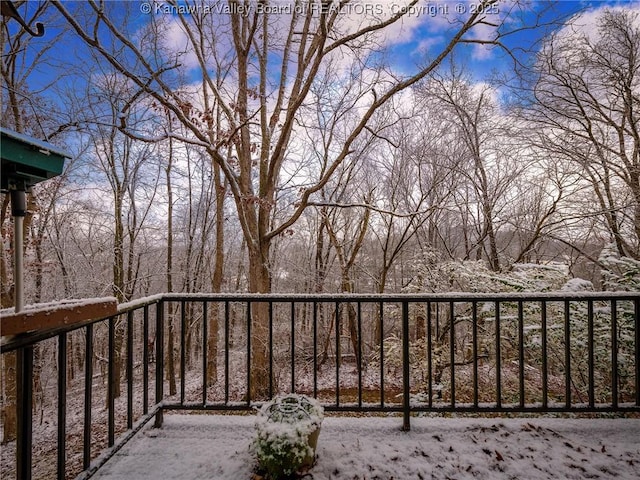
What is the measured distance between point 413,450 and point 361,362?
0.68m

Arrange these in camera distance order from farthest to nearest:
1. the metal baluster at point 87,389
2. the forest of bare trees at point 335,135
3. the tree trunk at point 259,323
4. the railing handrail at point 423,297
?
the tree trunk at point 259,323, the forest of bare trees at point 335,135, the railing handrail at point 423,297, the metal baluster at point 87,389

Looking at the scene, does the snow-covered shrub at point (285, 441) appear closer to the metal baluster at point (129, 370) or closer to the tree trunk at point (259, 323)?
the metal baluster at point (129, 370)

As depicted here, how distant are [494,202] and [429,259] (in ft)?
7.14

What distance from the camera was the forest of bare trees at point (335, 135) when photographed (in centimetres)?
565

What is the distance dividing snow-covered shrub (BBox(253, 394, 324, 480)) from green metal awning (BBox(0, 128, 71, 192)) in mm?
1584

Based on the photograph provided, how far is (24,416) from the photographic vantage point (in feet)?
4.09

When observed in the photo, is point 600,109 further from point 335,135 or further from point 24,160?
point 24,160

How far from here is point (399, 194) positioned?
30.5 ft

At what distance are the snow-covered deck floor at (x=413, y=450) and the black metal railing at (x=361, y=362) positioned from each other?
0.11 metres

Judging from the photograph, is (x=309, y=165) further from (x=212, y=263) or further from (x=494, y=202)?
(x=212, y=263)

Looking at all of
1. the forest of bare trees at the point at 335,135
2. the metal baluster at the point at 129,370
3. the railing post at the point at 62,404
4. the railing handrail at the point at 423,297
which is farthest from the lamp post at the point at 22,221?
the forest of bare trees at the point at 335,135

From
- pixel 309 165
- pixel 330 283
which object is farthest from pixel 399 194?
pixel 330 283

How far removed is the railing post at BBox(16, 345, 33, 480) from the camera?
124 cm

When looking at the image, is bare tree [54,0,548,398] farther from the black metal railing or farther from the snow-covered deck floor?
the snow-covered deck floor
